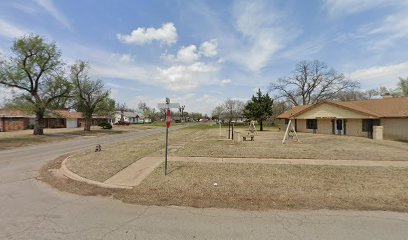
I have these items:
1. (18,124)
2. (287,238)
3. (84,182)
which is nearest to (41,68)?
(18,124)

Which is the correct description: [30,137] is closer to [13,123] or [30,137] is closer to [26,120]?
[13,123]

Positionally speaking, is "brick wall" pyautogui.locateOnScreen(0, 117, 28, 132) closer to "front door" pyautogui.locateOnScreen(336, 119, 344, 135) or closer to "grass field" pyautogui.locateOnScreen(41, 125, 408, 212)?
"grass field" pyautogui.locateOnScreen(41, 125, 408, 212)

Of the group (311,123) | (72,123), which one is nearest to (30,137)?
(72,123)

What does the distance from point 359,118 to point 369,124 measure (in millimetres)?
1036

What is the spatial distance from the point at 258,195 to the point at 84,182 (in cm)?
528

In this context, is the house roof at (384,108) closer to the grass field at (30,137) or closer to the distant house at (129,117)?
the grass field at (30,137)

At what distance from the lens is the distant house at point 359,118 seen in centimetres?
2291

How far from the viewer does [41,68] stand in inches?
1141

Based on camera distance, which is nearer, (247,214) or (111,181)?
(247,214)

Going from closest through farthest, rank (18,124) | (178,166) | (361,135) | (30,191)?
(30,191), (178,166), (361,135), (18,124)

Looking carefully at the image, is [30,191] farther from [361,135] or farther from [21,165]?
[361,135]

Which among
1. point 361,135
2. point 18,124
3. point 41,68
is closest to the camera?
point 361,135

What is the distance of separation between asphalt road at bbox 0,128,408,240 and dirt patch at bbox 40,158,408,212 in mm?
466

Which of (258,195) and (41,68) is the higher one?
(41,68)
